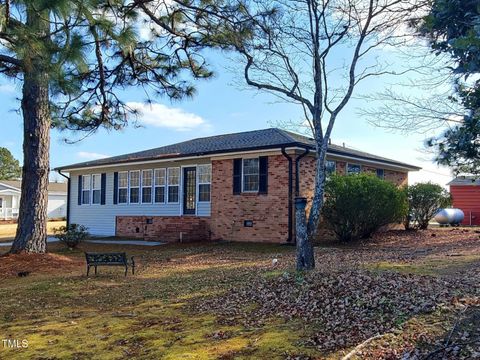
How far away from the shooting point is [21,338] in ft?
18.4

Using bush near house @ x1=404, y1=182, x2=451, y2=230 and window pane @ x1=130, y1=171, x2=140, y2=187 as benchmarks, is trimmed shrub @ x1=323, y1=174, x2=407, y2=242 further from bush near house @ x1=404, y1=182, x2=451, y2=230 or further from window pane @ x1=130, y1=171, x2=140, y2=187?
window pane @ x1=130, y1=171, x2=140, y2=187

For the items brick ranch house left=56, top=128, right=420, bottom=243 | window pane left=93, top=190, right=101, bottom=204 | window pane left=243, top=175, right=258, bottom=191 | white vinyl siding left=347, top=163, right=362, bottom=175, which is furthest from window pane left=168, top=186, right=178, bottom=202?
white vinyl siding left=347, top=163, right=362, bottom=175

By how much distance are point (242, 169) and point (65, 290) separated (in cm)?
946

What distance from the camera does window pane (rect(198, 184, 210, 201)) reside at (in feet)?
59.5

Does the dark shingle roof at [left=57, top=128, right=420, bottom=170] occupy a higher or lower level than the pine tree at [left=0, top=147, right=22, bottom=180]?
lower

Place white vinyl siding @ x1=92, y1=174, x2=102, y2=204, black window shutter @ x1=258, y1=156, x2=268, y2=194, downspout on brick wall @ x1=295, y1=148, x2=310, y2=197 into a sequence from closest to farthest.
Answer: downspout on brick wall @ x1=295, y1=148, x2=310, y2=197 < black window shutter @ x1=258, y1=156, x2=268, y2=194 < white vinyl siding @ x1=92, y1=174, x2=102, y2=204

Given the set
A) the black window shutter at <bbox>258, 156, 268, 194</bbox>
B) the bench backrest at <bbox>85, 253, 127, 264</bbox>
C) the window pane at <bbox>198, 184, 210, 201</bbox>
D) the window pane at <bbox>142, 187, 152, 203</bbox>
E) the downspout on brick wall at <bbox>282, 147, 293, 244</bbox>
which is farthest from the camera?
the window pane at <bbox>142, 187, 152, 203</bbox>

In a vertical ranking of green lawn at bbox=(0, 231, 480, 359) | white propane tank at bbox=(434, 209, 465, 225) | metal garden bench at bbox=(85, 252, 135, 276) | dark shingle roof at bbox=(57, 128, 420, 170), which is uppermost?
dark shingle roof at bbox=(57, 128, 420, 170)

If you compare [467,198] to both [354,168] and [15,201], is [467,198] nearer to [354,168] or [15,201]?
[354,168]

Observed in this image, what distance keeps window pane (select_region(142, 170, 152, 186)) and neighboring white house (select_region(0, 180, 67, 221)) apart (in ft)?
97.6

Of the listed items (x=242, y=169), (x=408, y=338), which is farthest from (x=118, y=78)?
(x=408, y=338)

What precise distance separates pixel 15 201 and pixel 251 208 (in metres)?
39.1

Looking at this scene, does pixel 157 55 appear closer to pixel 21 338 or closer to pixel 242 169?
pixel 242 169

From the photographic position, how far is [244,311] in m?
6.14
